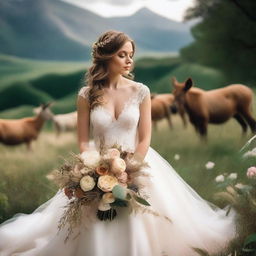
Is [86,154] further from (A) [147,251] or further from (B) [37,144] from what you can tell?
(B) [37,144]

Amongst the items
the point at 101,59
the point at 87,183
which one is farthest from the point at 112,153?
the point at 101,59

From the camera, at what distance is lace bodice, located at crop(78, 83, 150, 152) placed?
397 cm

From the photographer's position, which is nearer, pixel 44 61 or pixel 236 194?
pixel 236 194

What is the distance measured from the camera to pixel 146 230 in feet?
12.8

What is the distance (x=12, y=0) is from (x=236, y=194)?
3.10m

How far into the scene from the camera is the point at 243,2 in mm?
5723

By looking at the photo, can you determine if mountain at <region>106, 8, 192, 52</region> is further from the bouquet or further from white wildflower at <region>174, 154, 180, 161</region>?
the bouquet

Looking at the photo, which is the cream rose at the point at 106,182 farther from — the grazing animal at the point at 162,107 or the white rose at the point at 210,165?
the grazing animal at the point at 162,107

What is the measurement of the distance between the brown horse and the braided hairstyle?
1.88 meters

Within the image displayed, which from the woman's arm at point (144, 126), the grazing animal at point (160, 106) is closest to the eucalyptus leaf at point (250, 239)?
A: the woman's arm at point (144, 126)

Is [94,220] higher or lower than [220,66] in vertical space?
lower

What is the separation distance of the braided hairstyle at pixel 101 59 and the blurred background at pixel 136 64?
1.74 metres

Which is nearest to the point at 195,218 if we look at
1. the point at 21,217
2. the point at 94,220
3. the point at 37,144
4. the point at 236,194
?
the point at 236,194

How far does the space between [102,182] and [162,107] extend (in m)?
2.41
